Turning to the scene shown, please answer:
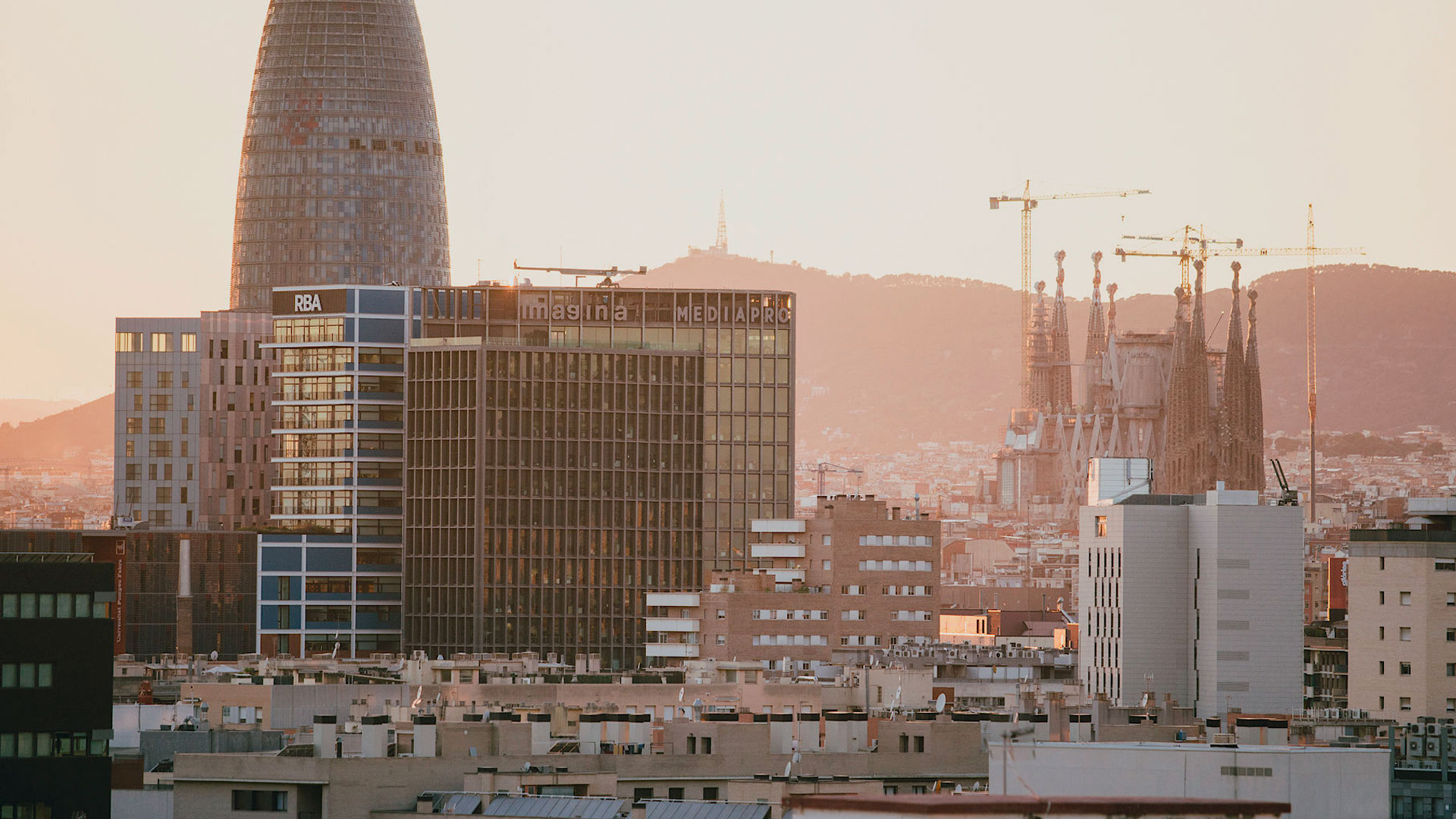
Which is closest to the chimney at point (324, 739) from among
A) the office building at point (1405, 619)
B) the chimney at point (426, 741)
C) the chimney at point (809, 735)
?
Answer: the chimney at point (426, 741)

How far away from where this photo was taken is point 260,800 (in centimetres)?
9112

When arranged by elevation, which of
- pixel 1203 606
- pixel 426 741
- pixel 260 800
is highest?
pixel 1203 606

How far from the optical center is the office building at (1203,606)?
17150 cm

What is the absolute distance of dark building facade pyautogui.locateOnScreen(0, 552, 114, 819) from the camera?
8612 centimetres

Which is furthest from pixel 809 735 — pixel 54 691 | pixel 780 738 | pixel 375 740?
pixel 54 691

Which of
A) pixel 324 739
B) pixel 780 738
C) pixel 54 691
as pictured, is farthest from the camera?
pixel 780 738

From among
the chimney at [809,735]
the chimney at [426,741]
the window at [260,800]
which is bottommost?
the window at [260,800]

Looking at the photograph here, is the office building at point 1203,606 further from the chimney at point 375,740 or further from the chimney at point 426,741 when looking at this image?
the chimney at point 375,740

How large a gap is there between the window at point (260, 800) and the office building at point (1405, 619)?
81088mm

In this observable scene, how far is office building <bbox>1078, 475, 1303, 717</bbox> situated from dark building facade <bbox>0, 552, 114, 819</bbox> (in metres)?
89.5

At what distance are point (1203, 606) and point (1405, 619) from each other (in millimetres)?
16973

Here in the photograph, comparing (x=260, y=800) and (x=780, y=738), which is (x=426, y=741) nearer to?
(x=260, y=800)

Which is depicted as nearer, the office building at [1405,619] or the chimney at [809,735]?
the chimney at [809,735]

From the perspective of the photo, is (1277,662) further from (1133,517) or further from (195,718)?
(195,718)
